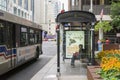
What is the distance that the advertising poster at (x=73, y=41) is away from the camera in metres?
18.7

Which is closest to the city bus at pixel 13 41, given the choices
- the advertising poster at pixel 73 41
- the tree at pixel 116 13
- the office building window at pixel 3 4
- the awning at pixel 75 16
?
the awning at pixel 75 16

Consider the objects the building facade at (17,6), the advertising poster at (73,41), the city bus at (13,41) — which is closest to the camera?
the city bus at (13,41)

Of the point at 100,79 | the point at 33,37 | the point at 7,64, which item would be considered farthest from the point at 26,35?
the point at 100,79

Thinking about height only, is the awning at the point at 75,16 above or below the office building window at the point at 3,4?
below

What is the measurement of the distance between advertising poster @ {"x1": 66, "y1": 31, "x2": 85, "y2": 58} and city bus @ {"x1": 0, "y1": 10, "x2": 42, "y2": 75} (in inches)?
90.1

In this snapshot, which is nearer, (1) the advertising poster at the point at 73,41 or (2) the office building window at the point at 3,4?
(1) the advertising poster at the point at 73,41

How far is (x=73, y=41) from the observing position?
18.8 m

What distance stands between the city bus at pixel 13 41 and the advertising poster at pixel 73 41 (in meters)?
2.29

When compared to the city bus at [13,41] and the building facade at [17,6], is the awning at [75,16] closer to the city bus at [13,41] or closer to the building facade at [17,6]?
the city bus at [13,41]

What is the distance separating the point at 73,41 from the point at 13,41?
14.6ft

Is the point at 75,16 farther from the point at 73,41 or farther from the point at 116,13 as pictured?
the point at 116,13

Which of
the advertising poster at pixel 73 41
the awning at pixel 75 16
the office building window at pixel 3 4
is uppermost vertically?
the office building window at pixel 3 4

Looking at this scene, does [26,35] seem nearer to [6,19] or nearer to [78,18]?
[78,18]

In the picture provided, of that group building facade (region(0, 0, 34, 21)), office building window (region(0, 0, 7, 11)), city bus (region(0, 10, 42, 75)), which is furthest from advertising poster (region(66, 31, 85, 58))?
office building window (region(0, 0, 7, 11))
